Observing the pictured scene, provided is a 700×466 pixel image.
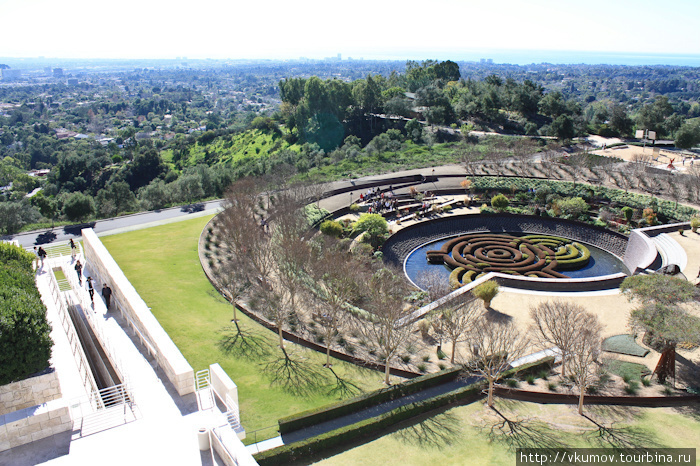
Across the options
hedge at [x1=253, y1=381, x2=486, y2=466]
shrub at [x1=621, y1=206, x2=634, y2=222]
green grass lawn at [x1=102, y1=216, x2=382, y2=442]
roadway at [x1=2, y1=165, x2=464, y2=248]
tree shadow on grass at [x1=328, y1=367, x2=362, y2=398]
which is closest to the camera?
hedge at [x1=253, y1=381, x2=486, y2=466]

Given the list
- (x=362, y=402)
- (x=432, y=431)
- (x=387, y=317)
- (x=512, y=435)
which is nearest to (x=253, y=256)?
(x=387, y=317)

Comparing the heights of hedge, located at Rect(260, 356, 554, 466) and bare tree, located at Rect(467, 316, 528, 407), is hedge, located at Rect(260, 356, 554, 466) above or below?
below

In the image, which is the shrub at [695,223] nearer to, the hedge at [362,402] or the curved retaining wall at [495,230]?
the curved retaining wall at [495,230]

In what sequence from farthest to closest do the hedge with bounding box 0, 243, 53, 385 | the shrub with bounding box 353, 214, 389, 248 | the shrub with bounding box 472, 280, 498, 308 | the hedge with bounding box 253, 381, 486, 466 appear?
the shrub with bounding box 353, 214, 389, 248 < the shrub with bounding box 472, 280, 498, 308 < the hedge with bounding box 253, 381, 486, 466 < the hedge with bounding box 0, 243, 53, 385

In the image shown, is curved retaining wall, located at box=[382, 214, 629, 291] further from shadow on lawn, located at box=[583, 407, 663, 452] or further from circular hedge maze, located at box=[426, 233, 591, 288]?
shadow on lawn, located at box=[583, 407, 663, 452]

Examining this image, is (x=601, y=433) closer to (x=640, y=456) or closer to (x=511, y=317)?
(x=640, y=456)

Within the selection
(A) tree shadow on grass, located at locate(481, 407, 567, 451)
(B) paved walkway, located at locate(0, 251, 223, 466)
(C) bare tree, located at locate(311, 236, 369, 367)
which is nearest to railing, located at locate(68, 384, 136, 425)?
(B) paved walkway, located at locate(0, 251, 223, 466)

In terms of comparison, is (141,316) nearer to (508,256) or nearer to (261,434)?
(261,434)
